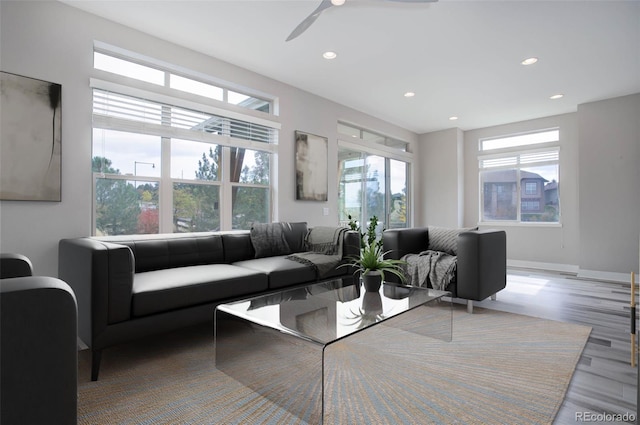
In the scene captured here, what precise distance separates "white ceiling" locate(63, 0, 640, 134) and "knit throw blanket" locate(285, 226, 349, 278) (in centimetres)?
191

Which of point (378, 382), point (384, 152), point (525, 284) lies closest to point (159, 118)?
point (378, 382)

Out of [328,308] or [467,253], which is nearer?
→ [328,308]

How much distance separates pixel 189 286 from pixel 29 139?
5.30 ft

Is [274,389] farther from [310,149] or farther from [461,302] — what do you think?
[310,149]

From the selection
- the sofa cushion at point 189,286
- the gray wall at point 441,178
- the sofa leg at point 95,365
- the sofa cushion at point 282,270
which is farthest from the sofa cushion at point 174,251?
the gray wall at point 441,178

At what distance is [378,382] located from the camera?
1900 millimetres

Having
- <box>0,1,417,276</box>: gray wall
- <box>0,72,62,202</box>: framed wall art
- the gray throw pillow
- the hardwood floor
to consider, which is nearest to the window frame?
the gray throw pillow

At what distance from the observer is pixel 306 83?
430 cm

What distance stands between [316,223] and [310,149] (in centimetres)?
103

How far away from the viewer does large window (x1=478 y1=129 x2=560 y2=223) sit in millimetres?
5914

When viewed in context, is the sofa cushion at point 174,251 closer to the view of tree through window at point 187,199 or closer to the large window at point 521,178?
the view of tree through window at point 187,199

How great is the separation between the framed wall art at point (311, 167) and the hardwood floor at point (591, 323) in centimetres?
240

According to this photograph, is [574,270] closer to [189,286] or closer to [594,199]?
[594,199]

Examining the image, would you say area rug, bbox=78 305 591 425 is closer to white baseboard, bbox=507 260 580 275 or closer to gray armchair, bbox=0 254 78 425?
gray armchair, bbox=0 254 78 425
